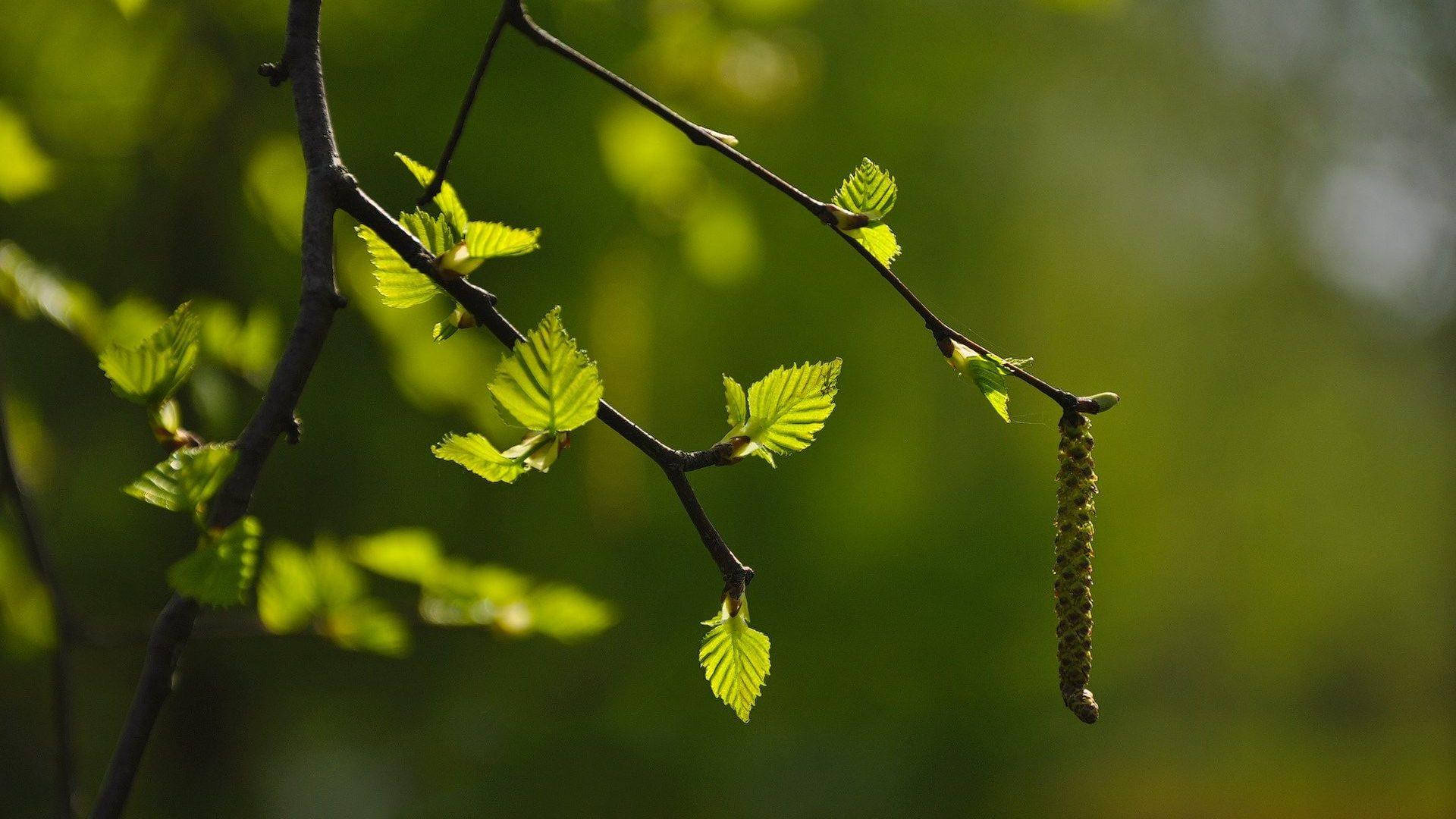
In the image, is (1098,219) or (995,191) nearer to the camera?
(995,191)

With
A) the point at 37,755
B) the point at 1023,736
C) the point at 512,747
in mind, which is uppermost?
the point at 1023,736

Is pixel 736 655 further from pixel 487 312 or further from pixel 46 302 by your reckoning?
pixel 46 302

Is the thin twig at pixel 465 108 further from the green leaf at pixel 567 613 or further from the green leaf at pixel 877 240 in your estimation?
the green leaf at pixel 567 613

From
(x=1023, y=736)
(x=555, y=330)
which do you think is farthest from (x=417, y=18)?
(x=1023, y=736)

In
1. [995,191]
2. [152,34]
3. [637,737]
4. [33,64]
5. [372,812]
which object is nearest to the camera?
[152,34]

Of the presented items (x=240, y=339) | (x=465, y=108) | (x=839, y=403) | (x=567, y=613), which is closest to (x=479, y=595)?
(x=567, y=613)

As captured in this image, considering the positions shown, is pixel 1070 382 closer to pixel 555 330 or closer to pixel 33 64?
pixel 33 64
